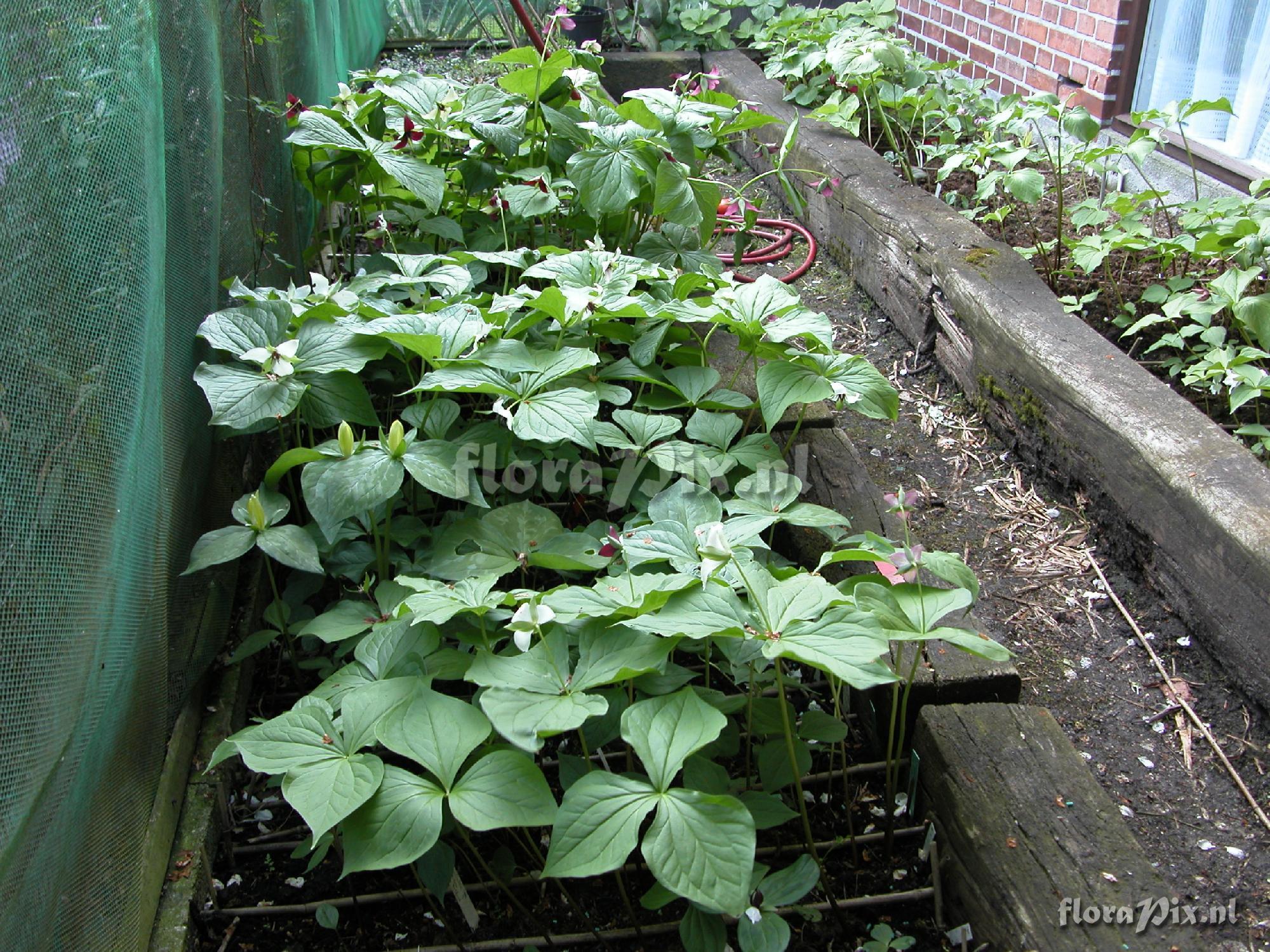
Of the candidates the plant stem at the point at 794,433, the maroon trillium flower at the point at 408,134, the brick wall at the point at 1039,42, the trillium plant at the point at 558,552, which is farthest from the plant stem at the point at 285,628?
the brick wall at the point at 1039,42

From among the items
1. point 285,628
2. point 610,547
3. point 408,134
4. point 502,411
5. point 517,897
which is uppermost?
point 408,134

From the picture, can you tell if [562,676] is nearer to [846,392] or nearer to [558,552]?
[558,552]

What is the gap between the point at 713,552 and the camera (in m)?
1.23

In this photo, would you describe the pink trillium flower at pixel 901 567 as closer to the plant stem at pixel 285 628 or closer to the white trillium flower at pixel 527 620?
the white trillium flower at pixel 527 620

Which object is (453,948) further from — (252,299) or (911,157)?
(911,157)

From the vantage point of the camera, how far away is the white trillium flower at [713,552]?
1.23 m

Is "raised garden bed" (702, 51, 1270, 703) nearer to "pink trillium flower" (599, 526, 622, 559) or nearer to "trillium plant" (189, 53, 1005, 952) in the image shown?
"trillium plant" (189, 53, 1005, 952)

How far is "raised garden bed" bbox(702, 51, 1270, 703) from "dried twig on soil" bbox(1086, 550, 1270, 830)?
9 cm

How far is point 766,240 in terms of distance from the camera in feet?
12.4

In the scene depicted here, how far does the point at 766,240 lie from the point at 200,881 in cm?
302

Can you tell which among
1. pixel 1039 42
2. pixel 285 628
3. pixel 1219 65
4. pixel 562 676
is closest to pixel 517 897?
pixel 562 676

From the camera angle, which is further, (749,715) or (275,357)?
(275,357)

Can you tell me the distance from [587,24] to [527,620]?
5.55 m

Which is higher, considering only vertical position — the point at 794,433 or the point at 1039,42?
the point at 1039,42
